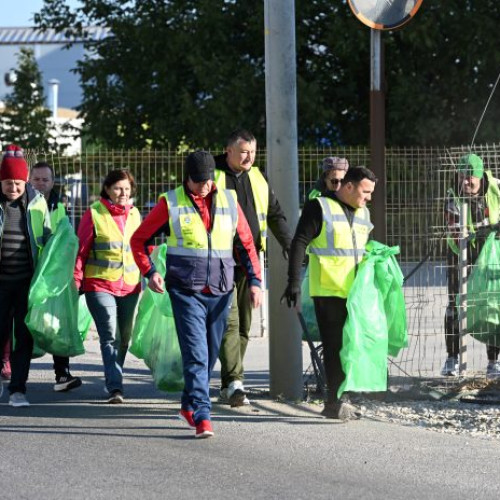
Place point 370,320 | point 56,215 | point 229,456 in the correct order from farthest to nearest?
point 56,215
point 370,320
point 229,456

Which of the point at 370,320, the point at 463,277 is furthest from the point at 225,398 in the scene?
the point at 463,277

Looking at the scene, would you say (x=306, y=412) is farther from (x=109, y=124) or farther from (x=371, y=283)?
(x=109, y=124)

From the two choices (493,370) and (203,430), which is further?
(493,370)

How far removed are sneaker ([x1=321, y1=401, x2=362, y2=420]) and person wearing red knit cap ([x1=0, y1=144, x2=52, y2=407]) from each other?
7.08 ft

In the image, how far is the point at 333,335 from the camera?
818cm

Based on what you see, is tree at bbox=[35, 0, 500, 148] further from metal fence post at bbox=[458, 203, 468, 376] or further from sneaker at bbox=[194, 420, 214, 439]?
sneaker at bbox=[194, 420, 214, 439]

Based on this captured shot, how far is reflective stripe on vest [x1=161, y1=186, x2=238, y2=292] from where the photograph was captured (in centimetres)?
762

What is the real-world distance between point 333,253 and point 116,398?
1.94m

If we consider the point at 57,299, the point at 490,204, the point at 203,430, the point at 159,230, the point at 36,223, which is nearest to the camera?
the point at 203,430

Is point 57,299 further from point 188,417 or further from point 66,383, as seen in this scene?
point 188,417

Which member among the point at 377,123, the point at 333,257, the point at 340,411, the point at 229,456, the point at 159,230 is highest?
the point at 377,123

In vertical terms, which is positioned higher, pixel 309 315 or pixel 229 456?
pixel 309 315

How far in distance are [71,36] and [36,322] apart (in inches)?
975

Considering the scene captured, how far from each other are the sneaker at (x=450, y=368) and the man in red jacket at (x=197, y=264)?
266 centimetres
